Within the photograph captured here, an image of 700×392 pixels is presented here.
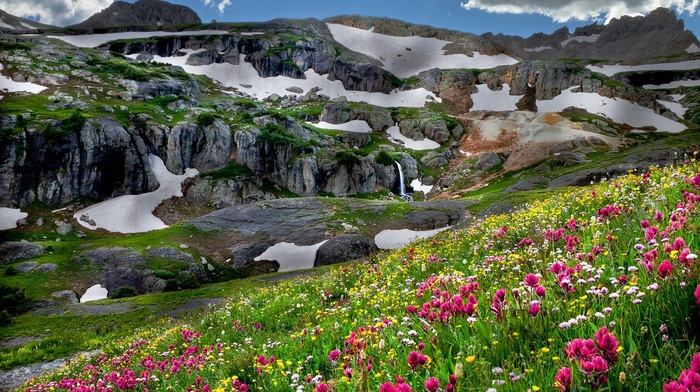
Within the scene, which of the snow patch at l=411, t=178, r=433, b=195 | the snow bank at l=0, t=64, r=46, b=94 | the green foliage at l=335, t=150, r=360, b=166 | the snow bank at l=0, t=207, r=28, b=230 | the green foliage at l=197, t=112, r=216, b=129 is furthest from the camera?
the snow patch at l=411, t=178, r=433, b=195

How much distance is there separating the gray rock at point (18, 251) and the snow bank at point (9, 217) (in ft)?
69.9

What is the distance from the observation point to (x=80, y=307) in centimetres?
4094

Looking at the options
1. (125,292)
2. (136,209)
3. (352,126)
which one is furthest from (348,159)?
(125,292)

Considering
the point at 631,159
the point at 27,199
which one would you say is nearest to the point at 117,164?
the point at 27,199

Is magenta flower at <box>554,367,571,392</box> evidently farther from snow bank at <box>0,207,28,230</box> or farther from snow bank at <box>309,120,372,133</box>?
snow bank at <box>309,120,372,133</box>

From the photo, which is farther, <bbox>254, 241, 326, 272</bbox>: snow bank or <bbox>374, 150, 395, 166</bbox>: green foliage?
<bbox>374, 150, 395, 166</bbox>: green foliage

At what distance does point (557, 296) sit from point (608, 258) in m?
1.52

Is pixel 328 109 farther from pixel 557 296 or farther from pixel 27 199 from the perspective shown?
pixel 557 296

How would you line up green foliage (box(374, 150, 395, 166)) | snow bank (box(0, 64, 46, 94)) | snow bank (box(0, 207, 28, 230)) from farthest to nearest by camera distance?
green foliage (box(374, 150, 395, 166)) < snow bank (box(0, 64, 46, 94)) < snow bank (box(0, 207, 28, 230))

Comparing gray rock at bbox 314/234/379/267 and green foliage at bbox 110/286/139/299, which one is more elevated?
gray rock at bbox 314/234/379/267

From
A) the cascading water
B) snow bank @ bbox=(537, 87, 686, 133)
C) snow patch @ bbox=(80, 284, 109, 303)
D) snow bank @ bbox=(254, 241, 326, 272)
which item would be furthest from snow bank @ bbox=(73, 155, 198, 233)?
snow bank @ bbox=(537, 87, 686, 133)

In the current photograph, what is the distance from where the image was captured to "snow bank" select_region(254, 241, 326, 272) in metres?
61.2

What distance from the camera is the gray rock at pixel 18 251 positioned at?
6225 cm

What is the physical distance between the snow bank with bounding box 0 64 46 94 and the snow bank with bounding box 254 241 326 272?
364 feet
